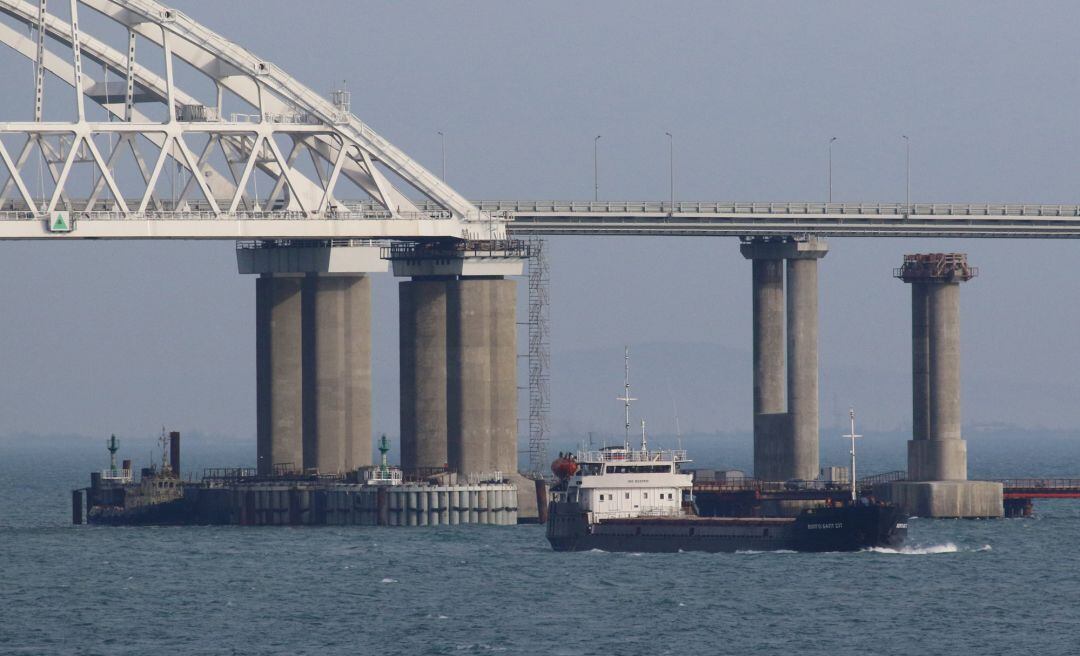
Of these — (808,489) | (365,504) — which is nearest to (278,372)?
(365,504)

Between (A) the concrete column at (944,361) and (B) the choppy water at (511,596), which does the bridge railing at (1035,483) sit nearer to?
(A) the concrete column at (944,361)

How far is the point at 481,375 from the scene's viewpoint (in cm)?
15038

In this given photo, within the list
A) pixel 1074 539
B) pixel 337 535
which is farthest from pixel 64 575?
pixel 1074 539

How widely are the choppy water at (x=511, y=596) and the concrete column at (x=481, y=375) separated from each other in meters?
6.89

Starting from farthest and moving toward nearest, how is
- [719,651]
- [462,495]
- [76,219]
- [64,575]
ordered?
[462,495] → [76,219] → [64,575] → [719,651]

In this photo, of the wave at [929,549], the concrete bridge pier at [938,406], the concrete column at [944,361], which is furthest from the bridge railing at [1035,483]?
the wave at [929,549]

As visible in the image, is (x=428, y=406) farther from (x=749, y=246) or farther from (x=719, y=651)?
(x=719, y=651)

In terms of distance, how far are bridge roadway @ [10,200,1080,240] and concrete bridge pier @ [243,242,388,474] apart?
17.0 ft

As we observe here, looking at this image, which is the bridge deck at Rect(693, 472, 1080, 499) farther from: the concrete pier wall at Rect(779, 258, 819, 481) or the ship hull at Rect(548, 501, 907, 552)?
the ship hull at Rect(548, 501, 907, 552)

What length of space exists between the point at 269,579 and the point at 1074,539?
1983 inches

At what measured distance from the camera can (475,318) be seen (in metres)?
151

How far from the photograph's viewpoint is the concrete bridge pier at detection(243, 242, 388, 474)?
159875 millimetres

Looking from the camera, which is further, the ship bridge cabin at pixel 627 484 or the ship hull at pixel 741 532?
the ship bridge cabin at pixel 627 484

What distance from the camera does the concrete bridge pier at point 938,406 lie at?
153375 mm
